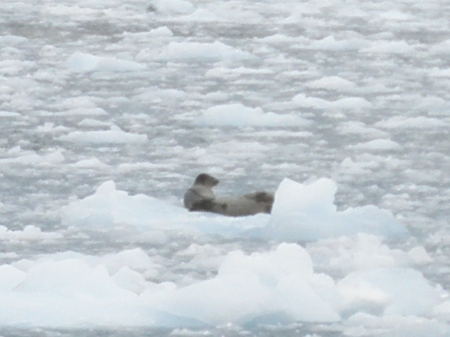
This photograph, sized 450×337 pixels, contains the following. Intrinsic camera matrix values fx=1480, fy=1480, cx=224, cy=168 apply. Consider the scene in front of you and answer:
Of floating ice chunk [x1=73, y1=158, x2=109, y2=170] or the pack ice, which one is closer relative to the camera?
the pack ice

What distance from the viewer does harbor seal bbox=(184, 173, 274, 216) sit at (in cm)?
618

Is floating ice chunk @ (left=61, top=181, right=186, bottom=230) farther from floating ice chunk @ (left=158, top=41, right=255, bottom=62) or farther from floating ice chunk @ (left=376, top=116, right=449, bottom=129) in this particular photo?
floating ice chunk @ (left=158, top=41, right=255, bottom=62)

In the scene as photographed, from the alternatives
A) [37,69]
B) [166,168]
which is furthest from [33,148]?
[37,69]

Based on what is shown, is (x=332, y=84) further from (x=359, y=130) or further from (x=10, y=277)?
(x=10, y=277)

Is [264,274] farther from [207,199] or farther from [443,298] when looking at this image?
[207,199]

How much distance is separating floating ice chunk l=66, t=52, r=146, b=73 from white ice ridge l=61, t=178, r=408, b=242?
4.85m

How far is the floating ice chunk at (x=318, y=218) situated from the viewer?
5674 millimetres

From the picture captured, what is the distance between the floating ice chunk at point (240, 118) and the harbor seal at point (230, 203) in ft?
7.83

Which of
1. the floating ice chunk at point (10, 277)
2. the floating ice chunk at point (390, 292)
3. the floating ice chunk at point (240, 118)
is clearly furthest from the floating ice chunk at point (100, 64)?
the floating ice chunk at point (390, 292)

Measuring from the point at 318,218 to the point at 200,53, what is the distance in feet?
20.0

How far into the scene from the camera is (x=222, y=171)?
7.24 m

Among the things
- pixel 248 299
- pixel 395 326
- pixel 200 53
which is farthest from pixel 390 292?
pixel 200 53

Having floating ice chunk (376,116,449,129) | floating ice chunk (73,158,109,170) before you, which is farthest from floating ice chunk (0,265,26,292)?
floating ice chunk (376,116,449,129)

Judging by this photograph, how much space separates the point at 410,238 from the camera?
18.6 feet
